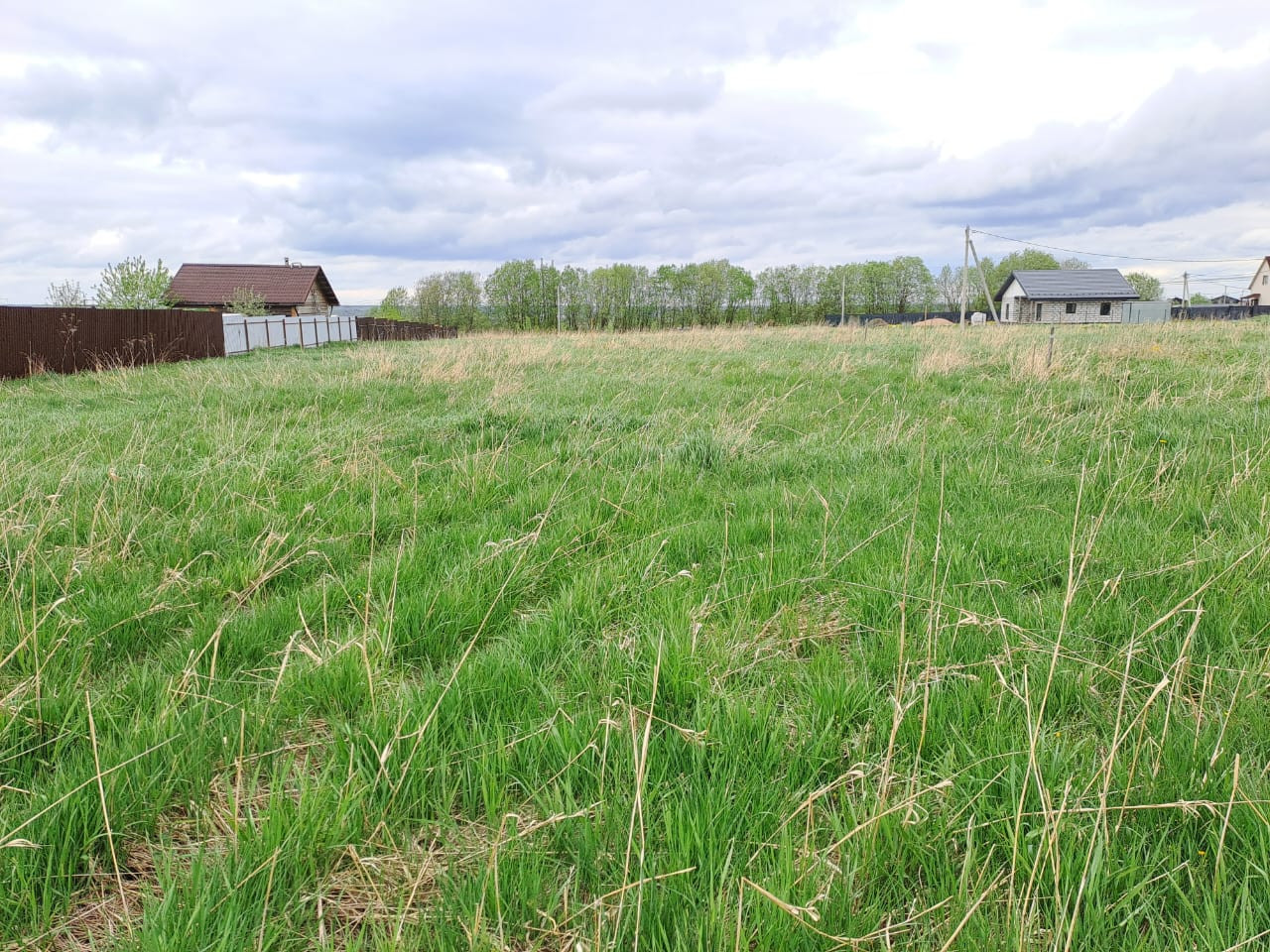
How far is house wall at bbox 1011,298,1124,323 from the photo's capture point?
55884 mm

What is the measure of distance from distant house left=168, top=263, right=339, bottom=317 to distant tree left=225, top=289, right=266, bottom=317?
39.8 inches

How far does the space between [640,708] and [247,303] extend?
41789 mm

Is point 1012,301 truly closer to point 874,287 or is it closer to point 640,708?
point 874,287

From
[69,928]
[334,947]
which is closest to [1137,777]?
[334,947]

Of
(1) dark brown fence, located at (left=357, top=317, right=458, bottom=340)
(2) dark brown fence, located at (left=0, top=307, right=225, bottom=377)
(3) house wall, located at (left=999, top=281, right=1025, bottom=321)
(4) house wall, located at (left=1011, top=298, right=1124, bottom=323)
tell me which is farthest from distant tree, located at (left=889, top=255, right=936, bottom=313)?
(2) dark brown fence, located at (left=0, top=307, right=225, bottom=377)

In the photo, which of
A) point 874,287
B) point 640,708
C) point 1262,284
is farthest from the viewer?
point 1262,284

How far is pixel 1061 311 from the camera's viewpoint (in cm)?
5853

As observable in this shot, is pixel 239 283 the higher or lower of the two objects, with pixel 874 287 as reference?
lower

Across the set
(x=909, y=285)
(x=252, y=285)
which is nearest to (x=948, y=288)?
(x=909, y=285)

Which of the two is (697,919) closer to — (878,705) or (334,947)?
(334,947)

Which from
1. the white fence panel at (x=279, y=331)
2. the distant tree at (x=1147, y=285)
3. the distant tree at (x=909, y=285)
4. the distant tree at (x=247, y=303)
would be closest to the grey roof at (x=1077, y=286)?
the distant tree at (x=909, y=285)

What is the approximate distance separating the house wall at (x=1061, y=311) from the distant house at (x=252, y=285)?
58427mm

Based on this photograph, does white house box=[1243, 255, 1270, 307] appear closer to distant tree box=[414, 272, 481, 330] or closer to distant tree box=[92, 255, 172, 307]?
distant tree box=[414, 272, 481, 330]

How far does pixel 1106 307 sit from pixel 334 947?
71.2 meters
